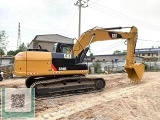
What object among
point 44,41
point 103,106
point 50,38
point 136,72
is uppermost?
point 50,38

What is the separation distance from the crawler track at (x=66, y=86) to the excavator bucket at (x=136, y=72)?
264 cm

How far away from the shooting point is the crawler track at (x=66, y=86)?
35.9ft

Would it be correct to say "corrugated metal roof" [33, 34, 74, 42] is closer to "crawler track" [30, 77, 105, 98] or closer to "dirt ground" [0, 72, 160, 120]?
"crawler track" [30, 77, 105, 98]

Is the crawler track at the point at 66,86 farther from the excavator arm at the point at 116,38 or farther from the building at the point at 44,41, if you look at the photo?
the building at the point at 44,41

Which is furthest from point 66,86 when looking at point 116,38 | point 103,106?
point 116,38

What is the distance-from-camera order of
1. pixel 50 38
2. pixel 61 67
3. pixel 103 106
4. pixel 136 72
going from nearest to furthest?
pixel 103 106 < pixel 61 67 < pixel 136 72 < pixel 50 38

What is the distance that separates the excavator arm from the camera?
12.6 metres

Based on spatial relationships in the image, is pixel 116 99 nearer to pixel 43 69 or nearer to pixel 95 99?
pixel 95 99

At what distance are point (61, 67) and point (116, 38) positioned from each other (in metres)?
3.95

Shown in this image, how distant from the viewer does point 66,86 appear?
11.4m

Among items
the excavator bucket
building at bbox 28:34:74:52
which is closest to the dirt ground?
the excavator bucket

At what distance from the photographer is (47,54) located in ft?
36.5

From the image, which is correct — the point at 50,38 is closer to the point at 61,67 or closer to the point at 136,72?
the point at 136,72

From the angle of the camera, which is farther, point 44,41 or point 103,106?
point 44,41
